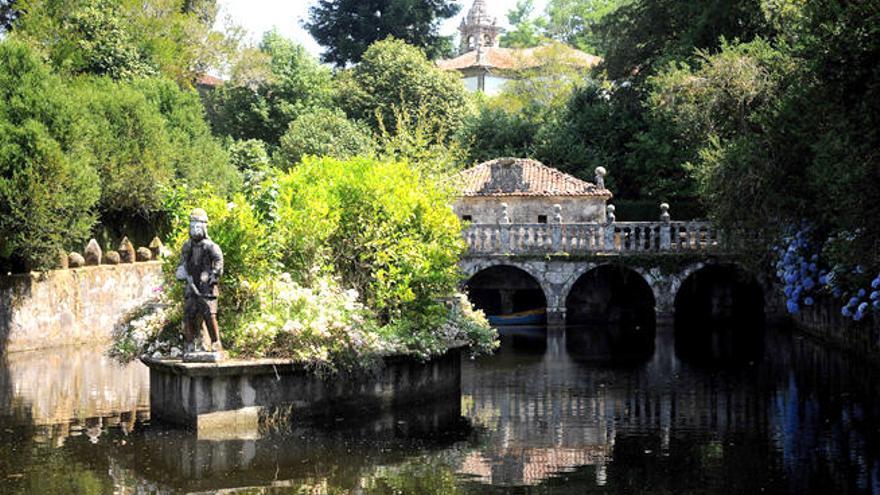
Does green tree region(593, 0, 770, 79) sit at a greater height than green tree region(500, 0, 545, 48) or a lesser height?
lesser

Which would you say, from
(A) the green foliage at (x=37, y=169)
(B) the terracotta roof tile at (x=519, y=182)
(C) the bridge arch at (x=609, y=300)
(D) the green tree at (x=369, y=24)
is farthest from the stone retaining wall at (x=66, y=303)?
(D) the green tree at (x=369, y=24)

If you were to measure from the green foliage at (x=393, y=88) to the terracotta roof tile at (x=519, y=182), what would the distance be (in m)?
12.7

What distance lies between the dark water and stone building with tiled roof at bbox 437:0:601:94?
40.6m

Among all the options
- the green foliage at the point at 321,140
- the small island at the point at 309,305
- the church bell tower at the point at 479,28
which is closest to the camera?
the small island at the point at 309,305

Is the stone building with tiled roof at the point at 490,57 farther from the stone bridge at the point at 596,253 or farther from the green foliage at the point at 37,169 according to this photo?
the green foliage at the point at 37,169

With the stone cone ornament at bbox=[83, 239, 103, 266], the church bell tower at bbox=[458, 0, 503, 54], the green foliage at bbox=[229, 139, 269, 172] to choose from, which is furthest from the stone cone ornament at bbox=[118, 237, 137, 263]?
the church bell tower at bbox=[458, 0, 503, 54]

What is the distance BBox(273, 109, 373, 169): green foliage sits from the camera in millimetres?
48938

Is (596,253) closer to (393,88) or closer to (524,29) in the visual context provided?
(393,88)

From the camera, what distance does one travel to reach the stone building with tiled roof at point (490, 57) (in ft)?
218

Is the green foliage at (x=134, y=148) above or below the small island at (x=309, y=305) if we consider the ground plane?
above

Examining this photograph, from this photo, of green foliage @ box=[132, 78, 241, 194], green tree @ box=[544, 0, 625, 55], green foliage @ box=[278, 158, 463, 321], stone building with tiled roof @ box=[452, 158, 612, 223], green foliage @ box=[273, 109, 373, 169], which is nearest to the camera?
green foliage @ box=[278, 158, 463, 321]

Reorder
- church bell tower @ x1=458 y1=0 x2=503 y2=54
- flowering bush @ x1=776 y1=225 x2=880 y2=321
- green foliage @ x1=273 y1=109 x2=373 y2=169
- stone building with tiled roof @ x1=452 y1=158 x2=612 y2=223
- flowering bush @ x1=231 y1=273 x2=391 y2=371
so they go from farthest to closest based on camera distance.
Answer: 1. church bell tower @ x1=458 y1=0 x2=503 y2=54
2. green foliage @ x1=273 y1=109 x2=373 y2=169
3. stone building with tiled roof @ x1=452 y1=158 x2=612 y2=223
4. flowering bush @ x1=776 y1=225 x2=880 y2=321
5. flowering bush @ x1=231 y1=273 x2=391 y2=371

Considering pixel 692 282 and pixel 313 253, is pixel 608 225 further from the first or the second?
pixel 313 253

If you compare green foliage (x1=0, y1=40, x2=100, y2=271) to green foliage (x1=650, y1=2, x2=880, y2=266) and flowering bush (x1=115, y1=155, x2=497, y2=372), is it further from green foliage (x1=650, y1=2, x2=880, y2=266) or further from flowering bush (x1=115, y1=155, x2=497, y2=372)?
green foliage (x1=650, y1=2, x2=880, y2=266)
